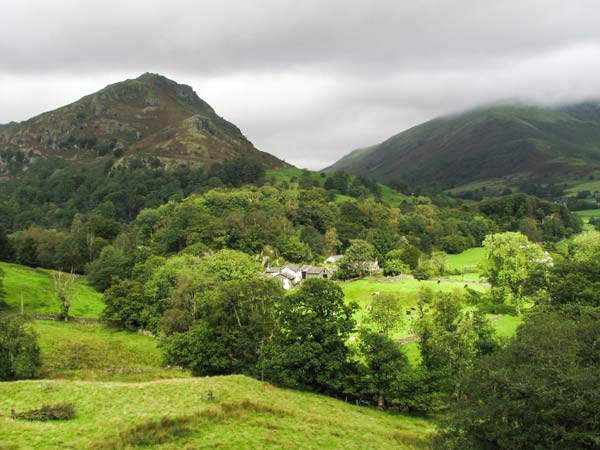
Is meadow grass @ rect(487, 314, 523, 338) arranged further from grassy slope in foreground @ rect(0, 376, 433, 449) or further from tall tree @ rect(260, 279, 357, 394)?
tall tree @ rect(260, 279, 357, 394)

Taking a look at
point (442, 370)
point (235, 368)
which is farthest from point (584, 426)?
point (235, 368)

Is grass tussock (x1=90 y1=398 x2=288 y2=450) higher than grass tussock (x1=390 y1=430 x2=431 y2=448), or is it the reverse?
grass tussock (x1=90 y1=398 x2=288 y2=450)

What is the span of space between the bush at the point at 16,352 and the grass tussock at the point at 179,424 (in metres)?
18.5

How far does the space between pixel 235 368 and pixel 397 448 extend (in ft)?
62.7

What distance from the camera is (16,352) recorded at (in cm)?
3475

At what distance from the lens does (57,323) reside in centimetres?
5525

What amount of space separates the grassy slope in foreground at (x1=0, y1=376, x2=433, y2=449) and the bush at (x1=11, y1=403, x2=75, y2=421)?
1.59 feet

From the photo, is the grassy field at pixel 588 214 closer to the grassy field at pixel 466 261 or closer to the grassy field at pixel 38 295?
the grassy field at pixel 466 261

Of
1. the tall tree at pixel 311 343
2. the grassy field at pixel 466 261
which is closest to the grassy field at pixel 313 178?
the grassy field at pixel 466 261

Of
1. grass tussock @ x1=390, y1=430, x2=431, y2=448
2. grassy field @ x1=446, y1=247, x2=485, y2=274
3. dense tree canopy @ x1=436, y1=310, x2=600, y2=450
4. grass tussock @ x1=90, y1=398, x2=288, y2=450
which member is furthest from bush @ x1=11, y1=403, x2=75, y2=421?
grassy field @ x1=446, y1=247, x2=485, y2=274

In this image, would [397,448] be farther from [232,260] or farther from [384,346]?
[232,260]

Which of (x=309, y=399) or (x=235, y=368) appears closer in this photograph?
(x=309, y=399)

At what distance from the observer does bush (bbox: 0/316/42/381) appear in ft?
111

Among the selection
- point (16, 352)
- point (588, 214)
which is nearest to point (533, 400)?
point (16, 352)
